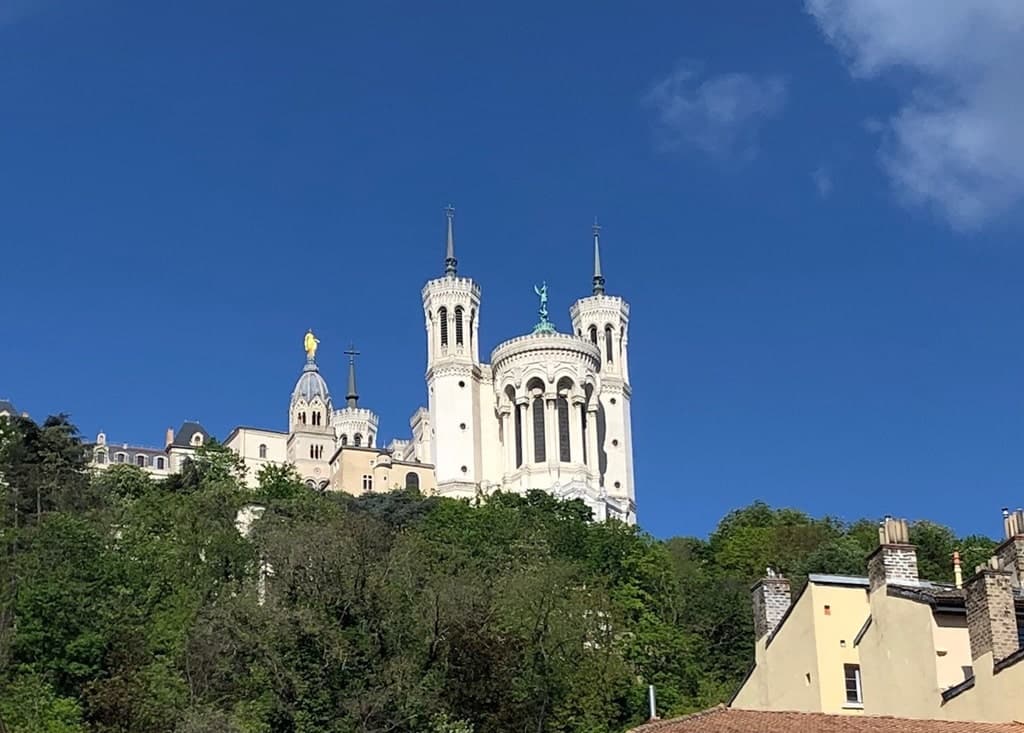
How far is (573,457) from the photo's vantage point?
117 meters

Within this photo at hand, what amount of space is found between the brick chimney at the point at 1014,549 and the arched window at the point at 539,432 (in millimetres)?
87092

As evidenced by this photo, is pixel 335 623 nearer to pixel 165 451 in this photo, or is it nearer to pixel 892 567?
pixel 892 567

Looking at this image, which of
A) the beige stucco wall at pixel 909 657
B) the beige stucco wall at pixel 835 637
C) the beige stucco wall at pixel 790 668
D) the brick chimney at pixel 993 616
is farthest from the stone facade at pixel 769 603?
the brick chimney at pixel 993 616

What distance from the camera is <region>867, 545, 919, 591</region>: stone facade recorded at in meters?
28.5

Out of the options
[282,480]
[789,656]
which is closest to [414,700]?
[789,656]

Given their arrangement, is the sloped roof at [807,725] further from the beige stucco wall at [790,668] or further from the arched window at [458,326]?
the arched window at [458,326]

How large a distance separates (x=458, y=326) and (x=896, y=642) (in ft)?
331

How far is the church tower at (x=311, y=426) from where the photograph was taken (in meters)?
143

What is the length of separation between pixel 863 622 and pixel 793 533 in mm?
69493

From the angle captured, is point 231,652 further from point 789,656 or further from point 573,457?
point 573,457

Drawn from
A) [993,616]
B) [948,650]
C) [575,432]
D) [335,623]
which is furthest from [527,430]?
[993,616]

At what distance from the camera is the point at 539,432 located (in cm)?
11869

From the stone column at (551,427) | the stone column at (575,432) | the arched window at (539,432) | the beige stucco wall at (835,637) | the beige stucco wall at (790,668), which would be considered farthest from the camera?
the arched window at (539,432)

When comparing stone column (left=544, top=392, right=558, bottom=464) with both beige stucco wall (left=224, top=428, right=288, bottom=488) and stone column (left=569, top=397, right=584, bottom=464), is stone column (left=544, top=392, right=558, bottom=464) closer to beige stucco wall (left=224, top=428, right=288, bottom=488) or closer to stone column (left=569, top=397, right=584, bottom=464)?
stone column (left=569, top=397, right=584, bottom=464)
